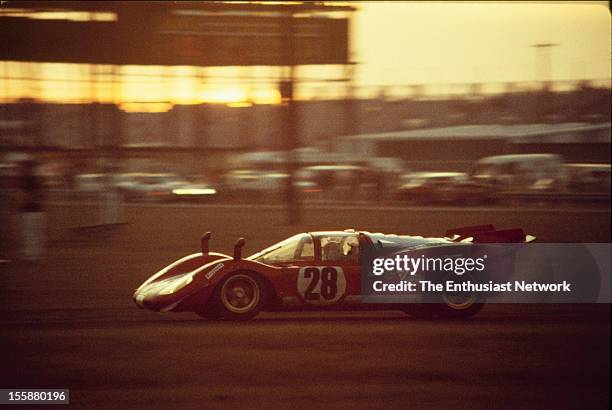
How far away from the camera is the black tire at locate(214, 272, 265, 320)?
26.3 ft

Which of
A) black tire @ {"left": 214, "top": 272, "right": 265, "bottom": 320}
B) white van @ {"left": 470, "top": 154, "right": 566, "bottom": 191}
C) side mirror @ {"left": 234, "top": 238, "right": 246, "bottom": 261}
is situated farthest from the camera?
white van @ {"left": 470, "top": 154, "right": 566, "bottom": 191}

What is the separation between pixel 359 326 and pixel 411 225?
483 inches

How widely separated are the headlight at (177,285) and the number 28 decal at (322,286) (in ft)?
2.94

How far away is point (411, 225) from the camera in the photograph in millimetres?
20109

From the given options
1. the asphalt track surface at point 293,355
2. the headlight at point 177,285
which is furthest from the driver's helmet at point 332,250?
the headlight at point 177,285

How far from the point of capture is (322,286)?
804cm

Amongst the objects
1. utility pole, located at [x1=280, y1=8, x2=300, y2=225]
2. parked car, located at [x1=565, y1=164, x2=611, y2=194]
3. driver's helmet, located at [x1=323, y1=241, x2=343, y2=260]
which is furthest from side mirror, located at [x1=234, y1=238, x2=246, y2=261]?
parked car, located at [x1=565, y1=164, x2=611, y2=194]

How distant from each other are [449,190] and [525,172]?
8.06ft

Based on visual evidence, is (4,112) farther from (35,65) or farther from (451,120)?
(451,120)

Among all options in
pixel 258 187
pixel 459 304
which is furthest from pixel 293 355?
pixel 258 187

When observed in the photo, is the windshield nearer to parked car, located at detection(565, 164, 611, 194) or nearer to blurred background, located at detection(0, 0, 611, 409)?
blurred background, located at detection(0, 0, 611, 409)

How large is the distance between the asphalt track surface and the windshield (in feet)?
1.70

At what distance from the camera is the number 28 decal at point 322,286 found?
26.4 ft

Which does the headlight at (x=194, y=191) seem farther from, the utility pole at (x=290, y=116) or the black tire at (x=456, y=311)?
the black tire at (x=456, y=311)
